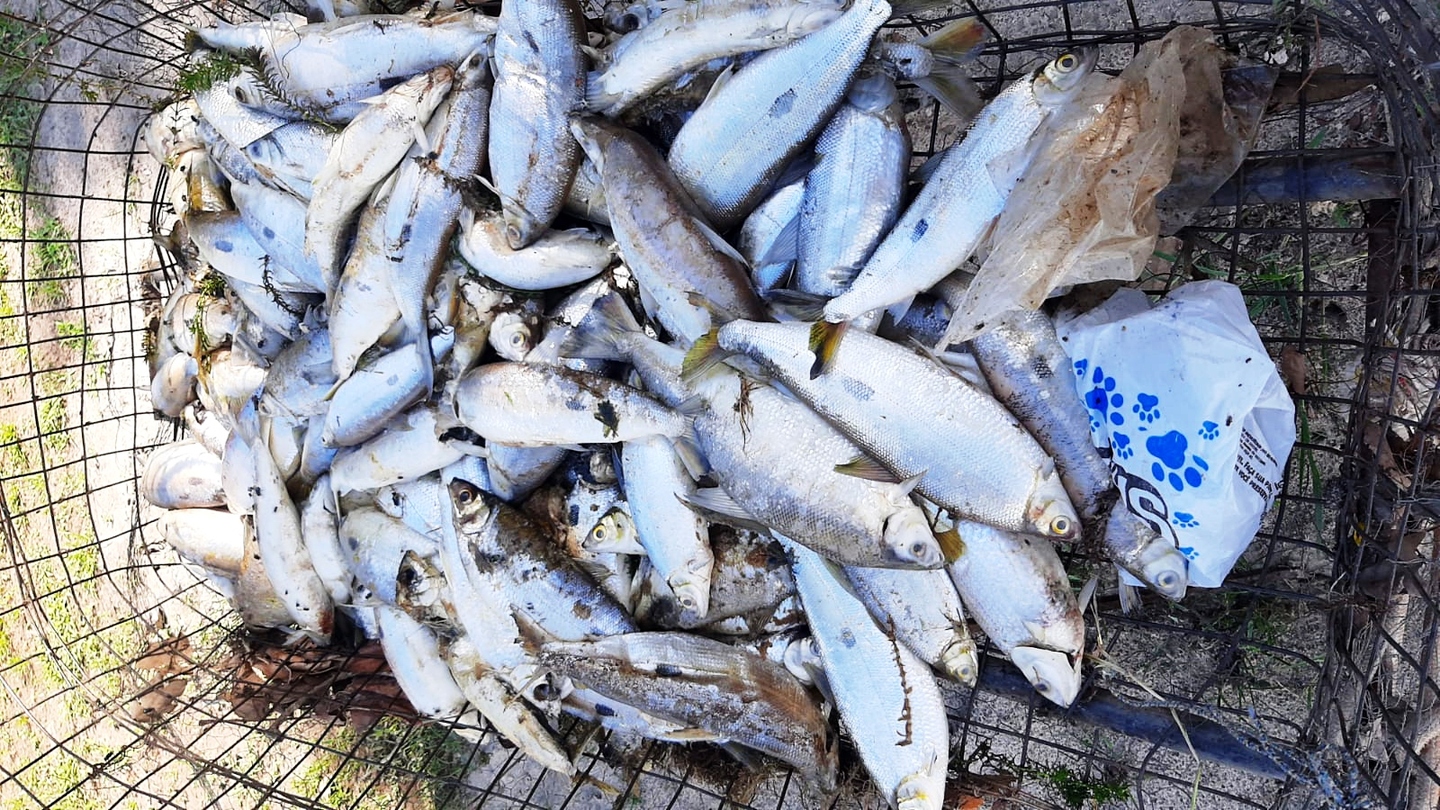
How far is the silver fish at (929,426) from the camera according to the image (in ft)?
6.66

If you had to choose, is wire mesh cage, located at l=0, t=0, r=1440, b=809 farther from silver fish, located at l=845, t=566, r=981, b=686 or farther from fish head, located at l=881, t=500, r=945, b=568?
fish head, located at l=881, t=500, r=945, b=568

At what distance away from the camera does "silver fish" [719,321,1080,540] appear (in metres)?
2.03

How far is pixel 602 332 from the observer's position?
2385 mm

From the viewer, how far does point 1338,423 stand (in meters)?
2.61

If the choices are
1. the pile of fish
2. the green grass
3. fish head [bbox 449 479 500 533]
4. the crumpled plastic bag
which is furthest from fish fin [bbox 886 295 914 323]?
the green grass

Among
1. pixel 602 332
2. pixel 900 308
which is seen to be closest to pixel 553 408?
pixel 602 332

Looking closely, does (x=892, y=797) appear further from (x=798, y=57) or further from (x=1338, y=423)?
(x=798, y=57)

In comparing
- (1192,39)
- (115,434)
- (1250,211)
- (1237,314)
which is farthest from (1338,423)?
(115,434)

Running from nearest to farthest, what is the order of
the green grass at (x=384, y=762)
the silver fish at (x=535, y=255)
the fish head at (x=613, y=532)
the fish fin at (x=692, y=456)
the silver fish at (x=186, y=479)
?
the fish fin at (x=692, y=456) → the silver fish at (x=535, y=255) → the fish head at (x=613, y=532) → the silver fish at (x=186, y=479) → the green grass at (x=384, y=762)

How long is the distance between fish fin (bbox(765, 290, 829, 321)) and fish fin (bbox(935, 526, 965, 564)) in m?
0.64

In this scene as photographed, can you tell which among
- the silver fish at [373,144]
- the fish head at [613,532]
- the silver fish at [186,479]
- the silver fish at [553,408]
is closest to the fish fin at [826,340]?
the silver fish at [553,408]

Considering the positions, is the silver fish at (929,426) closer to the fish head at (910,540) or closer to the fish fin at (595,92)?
the fish head at (910,540)

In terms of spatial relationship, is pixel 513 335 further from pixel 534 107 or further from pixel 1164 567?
pixel 1164 567

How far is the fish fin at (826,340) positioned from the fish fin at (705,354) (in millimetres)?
227
